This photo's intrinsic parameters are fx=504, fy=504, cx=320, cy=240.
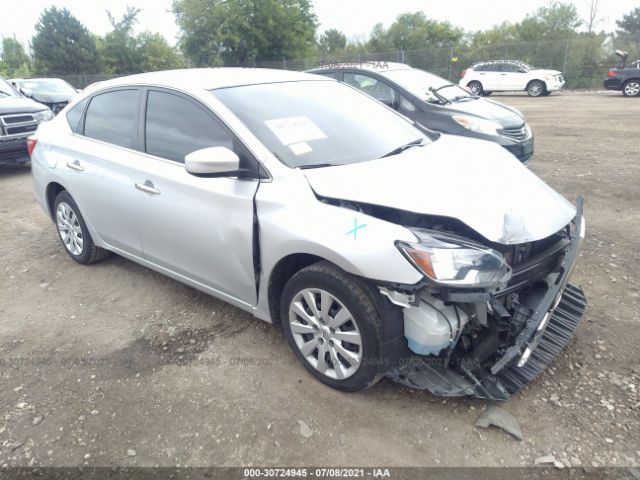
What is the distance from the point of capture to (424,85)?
7.63m

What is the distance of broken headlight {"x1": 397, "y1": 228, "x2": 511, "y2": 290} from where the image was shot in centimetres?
235

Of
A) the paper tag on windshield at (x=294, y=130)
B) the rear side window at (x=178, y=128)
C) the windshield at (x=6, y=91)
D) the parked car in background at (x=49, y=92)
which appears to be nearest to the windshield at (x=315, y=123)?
the paper tag on windshield at (x=294, y=130)

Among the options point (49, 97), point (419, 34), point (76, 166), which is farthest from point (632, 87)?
point (419, 34)

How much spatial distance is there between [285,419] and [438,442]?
80 centimetres

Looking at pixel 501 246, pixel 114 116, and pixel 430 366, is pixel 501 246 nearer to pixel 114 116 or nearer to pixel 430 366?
pixel 430 366

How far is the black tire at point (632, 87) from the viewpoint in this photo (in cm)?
1809

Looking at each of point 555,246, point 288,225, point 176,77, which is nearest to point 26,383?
point 288,225

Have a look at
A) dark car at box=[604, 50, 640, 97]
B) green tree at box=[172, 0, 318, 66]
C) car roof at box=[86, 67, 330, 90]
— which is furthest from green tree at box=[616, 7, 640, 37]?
car roof at box=[86, 67, 330, 90]

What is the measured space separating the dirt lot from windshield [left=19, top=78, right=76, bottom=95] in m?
10.8

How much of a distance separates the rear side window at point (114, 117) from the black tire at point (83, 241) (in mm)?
663

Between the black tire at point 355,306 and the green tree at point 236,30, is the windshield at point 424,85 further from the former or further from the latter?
the green tree at point 236,30

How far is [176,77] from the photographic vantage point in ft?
11.8

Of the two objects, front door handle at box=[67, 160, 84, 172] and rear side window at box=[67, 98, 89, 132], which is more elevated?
rear side window at box=[67, 98, 89, 132]

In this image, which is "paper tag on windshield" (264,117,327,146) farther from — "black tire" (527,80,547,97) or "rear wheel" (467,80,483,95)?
"rear wheel" (467,80,483,95)
